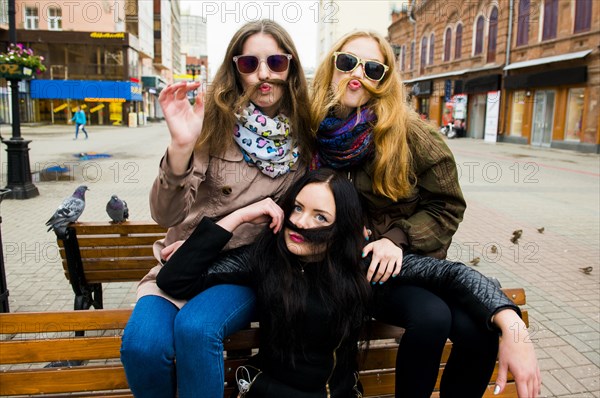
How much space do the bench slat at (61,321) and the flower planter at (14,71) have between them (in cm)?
828

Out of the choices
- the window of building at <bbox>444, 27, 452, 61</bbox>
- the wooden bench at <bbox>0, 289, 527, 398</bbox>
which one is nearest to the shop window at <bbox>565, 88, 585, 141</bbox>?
the window of building at <bbox>444, 27, 452, 61</bbox>

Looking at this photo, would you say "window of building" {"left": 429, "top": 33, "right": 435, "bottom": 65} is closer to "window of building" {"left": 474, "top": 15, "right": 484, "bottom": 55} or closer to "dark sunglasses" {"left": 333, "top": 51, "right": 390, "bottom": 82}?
"window of building" {"left": 474, "top": 15, "right": 484, "bottom": 55}

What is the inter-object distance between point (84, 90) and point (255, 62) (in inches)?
1584

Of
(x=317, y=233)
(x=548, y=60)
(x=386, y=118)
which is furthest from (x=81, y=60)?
(x=317, y=233)

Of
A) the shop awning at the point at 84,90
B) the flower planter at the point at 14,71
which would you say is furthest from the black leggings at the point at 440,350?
the shop awning at the point at 84,90

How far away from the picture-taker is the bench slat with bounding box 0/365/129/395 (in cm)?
194

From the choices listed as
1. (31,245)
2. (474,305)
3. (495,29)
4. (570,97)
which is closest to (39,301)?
(31,245)

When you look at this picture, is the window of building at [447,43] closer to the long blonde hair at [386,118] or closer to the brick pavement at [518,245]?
the brick pavement at [518,245]

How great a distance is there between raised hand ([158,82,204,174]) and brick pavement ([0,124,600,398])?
2664 mm

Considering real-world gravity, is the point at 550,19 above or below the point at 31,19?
below

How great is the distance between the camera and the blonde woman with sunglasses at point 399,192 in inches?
72.7

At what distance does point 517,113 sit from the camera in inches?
1028

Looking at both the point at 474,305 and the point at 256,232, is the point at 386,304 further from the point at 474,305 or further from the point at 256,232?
the point at 256,232

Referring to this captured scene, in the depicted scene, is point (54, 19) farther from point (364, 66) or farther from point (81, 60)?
point (364, 66)
